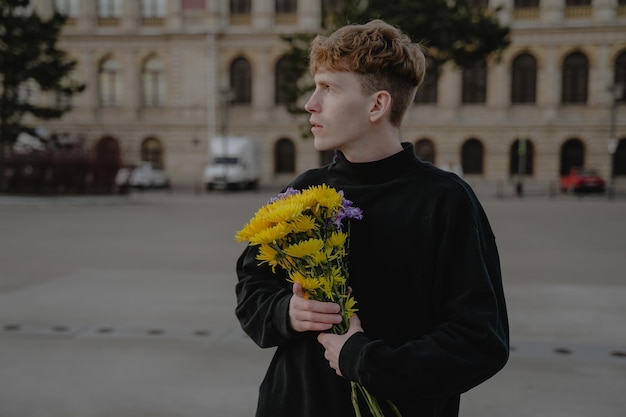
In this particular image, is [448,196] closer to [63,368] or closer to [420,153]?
[63,368]

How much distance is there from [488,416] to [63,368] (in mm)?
3496

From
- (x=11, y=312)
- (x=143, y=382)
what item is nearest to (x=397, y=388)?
(x=143, y=382)

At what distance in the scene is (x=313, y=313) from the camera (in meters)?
1.91

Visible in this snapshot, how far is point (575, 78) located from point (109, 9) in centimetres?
3382

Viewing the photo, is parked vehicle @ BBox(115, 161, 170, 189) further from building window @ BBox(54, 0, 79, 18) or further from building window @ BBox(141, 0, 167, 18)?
building window @ BBox(54, 0, 79, 18)

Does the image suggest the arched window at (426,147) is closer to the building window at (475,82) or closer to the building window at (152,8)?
the building window at (475,82)

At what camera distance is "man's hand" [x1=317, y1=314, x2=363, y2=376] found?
76.2 inches

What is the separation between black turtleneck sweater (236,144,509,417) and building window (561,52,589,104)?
4932 centimetres

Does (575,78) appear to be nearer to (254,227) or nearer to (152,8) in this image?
(152,8)

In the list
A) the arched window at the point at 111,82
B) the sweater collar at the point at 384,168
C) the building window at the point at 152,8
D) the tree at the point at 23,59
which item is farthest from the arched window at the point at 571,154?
the sweater collar at the point at 384,168

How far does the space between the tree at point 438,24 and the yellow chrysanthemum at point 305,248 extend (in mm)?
23039

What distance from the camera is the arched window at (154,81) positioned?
167 feet

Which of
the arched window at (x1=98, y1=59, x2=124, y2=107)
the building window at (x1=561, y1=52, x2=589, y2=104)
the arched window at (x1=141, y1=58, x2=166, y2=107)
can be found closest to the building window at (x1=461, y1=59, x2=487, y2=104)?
the building window at (x1=561, y1=52, x2=589, y2=104)

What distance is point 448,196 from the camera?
6.72 feet
